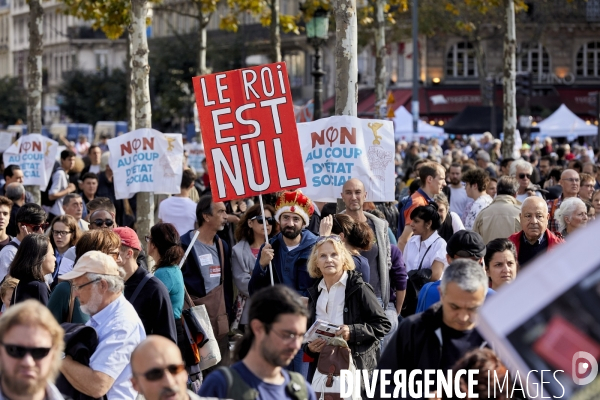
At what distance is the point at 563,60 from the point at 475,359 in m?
53.2

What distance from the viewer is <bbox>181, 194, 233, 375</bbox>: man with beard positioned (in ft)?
30.5

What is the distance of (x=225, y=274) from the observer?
9750mm

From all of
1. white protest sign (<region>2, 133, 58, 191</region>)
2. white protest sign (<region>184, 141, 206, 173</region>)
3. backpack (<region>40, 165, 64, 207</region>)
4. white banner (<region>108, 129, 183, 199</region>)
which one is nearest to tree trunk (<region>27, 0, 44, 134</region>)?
white protest sign (<region>2, 133, 58, 191</region>)

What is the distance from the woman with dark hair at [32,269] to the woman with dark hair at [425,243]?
3082 mm

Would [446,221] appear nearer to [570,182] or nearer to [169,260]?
[570,182]

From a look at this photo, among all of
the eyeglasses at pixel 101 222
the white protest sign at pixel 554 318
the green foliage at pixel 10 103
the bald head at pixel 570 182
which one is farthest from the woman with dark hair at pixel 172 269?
the green foliage at pixel 10 103

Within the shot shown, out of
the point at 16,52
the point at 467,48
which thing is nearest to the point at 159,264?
the point at 467,48

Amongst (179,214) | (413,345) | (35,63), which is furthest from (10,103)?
(413,345)

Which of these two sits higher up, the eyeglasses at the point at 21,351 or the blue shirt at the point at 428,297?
the eyeglasses at the point at 21,351

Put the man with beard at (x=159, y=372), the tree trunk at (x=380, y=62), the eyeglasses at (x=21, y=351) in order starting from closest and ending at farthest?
1. the eyeglasses at (x=21, y=351)
2. the man with beard at (x=159, y=372)
3. the tree trunk at (x=380, y=62)

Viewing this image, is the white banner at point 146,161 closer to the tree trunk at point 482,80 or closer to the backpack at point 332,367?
the backpack at point 332,367

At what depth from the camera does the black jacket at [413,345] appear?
5.16 m

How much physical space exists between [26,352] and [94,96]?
68055 mm

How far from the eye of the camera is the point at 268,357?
446 centimetres
